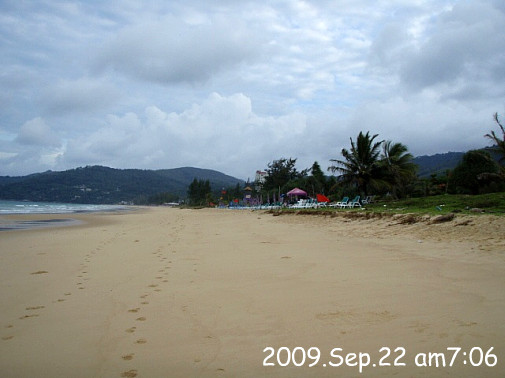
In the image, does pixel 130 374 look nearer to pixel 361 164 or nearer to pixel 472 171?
pixel 361 164

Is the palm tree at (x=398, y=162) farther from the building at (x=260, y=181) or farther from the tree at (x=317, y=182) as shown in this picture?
the building at (x=260, y=181)

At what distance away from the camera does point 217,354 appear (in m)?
2.58

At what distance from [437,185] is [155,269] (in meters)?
34.4

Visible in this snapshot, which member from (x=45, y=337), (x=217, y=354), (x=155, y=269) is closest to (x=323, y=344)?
(x=217, y=354)

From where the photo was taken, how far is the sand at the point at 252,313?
2.47 metres

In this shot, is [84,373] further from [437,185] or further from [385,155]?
[437,185]

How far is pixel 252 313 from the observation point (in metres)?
3.43

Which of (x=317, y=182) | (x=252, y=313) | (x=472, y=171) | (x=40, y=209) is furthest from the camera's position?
(x=40, y=209)

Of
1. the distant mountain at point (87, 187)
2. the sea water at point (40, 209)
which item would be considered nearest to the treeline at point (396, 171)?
the sea water at point (40, 209)

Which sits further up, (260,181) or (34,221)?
(260,181)

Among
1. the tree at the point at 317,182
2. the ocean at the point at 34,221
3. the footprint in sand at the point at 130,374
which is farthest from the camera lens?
the tree at the point at 317,182

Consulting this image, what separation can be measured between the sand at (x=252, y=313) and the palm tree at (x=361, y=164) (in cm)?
1830

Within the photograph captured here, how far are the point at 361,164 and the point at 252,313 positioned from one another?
75.5ft
